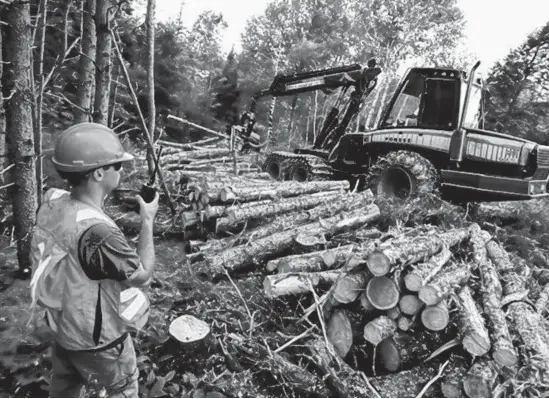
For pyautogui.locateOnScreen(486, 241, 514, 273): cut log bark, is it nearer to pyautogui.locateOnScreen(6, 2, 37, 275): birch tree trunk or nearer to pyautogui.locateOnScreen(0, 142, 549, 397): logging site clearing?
pyautogui.locateOnScreen(0, 142, 549, 397): logging site clearing

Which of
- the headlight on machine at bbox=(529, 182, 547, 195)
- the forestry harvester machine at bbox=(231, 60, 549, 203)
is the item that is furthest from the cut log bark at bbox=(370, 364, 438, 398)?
the headlight on machine at bbox=(529, 182, 547, 195)

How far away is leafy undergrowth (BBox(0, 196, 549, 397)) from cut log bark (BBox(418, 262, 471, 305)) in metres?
0.76

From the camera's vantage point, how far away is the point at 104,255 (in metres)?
1.83

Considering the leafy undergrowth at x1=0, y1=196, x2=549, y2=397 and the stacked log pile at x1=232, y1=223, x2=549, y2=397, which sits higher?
the stacked log pile at x1=232, y1=223, x2=549, y2=397

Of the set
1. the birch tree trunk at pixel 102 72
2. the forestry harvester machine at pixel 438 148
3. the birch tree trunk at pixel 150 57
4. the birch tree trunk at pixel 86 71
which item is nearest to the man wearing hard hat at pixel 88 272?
the birch tree trunk at pixel 102 72

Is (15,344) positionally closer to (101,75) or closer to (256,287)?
(256,287)

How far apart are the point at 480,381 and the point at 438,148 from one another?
16.7ft

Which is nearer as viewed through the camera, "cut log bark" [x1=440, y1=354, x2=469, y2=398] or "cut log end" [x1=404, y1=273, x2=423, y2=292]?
"cut log bark" [x1=440, y1=354, x2=469, y2=398]

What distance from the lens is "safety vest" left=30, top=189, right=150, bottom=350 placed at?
6.21ft

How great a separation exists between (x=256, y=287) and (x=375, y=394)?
5.84 ft

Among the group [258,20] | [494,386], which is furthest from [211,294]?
[258,20]

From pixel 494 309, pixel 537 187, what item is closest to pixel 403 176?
pixel 537 187

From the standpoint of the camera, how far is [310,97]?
3012cm

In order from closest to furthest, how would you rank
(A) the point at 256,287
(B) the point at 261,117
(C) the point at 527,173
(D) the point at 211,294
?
1. (D) the point at 211,294
2. (A) the point at 256,287
3. (C) the point at 527,173
4. (B) the point at 261,117
